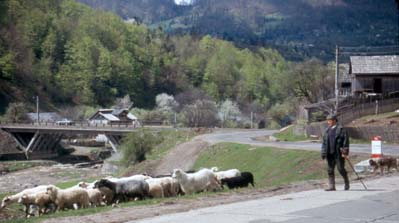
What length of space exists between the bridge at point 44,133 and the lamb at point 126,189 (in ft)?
240

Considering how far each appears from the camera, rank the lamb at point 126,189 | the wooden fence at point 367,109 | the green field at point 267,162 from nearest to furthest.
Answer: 1. the lamb at point 126,189
2. the green field at point 267,162
3. the wooden fence at point 367,109

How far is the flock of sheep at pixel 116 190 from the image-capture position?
70.1ft

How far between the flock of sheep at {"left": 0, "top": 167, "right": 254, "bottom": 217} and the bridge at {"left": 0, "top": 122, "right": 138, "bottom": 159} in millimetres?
71172

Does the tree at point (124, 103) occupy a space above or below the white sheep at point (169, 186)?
above

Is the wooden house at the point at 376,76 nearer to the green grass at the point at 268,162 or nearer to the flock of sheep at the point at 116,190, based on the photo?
the green grass at the point at 268,162

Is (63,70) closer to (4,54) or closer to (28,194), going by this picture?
(4,54)

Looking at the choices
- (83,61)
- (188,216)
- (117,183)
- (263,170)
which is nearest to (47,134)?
(83,61)

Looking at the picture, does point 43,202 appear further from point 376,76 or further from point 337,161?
point 376,76

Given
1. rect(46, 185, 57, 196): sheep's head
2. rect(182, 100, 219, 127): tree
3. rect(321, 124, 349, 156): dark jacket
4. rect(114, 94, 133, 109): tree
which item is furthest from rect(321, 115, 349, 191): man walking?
rect(114, 94, 133, 109): tree

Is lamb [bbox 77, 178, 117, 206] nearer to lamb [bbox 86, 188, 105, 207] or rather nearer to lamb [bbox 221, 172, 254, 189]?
lamb [bbox 86, 188, 105, 207]

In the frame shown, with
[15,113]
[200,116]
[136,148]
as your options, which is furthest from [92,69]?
[136,148]

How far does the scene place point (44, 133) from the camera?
10712 cm

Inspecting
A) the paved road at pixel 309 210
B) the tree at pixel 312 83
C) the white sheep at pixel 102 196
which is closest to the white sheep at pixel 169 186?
the white sheep at pixel 102 196

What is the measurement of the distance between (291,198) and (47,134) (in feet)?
300
